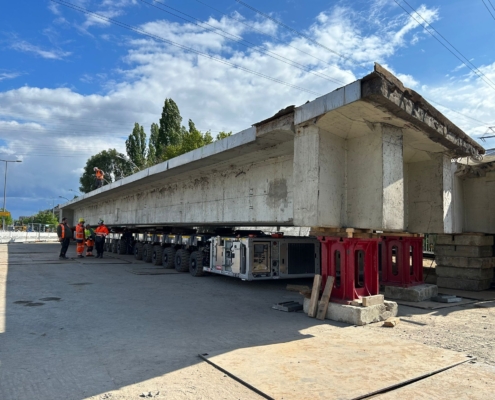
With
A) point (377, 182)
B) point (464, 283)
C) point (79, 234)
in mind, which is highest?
point (377, 182)

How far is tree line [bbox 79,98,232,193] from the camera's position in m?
40.3

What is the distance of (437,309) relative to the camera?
8.49 metres

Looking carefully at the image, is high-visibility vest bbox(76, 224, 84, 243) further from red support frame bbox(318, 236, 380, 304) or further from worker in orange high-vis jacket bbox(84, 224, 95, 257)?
red support frame bbox(318, 236, 380, 304)

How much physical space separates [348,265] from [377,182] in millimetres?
1707

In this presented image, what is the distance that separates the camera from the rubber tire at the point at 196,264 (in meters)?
13.7

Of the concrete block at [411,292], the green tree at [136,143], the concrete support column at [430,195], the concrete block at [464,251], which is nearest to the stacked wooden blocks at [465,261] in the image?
the concrete block at [464,251]

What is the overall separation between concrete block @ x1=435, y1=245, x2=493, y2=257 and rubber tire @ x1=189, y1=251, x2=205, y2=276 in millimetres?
7646

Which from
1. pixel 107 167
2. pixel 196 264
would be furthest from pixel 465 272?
pixel 107 167

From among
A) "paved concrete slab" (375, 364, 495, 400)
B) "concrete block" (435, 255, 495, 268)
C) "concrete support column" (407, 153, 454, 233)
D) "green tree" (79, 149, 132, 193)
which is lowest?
"paved concrete slab" (375, 364, 495, 400)

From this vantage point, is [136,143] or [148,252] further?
[136,143]

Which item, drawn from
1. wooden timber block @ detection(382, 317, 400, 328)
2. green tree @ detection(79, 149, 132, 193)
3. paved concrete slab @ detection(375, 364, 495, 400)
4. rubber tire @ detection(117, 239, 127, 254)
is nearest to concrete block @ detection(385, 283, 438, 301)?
wooden timber block @ detection(382, 317, 400, 328)

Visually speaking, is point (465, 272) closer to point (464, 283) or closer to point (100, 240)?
point (464, 283)

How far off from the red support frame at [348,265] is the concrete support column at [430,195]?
9.33 feet

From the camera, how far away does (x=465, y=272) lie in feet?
36.6
